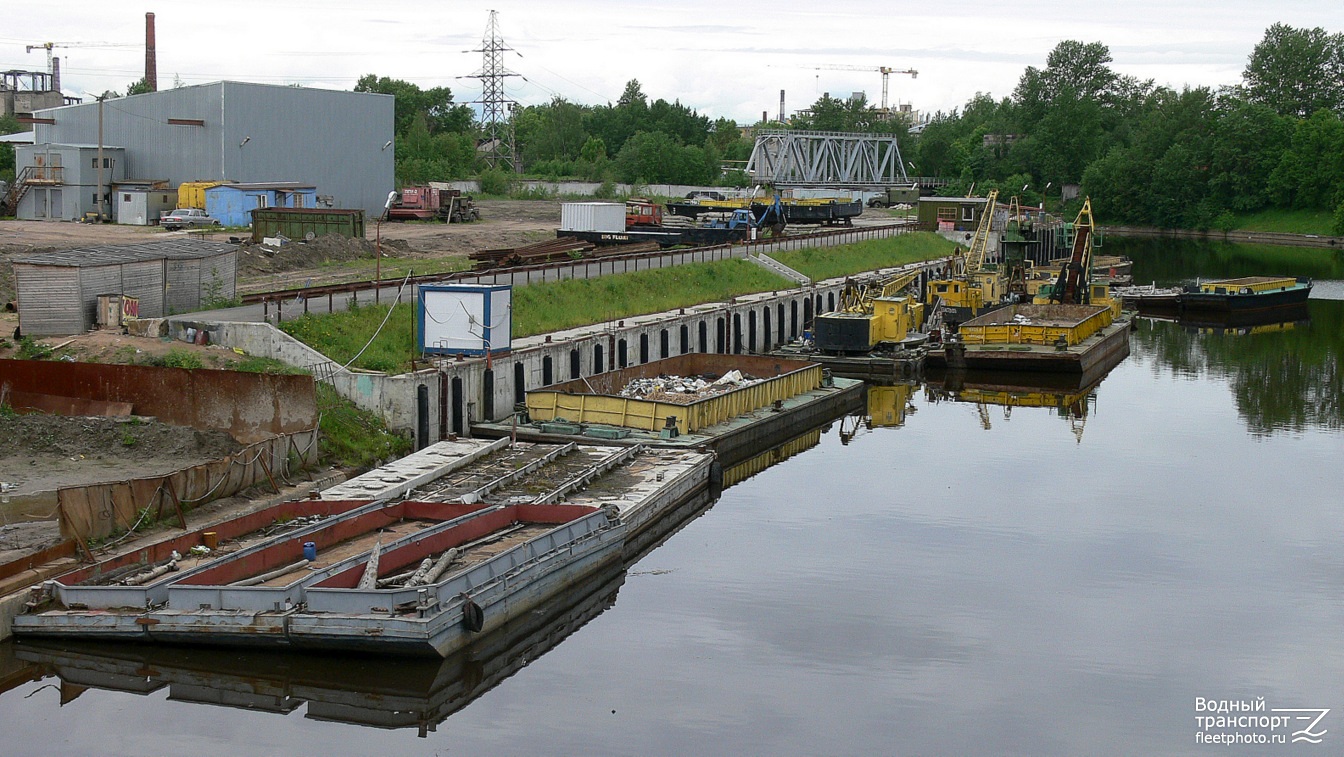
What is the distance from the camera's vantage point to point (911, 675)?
21078 millimetres

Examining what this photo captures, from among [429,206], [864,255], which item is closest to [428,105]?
[429,206]

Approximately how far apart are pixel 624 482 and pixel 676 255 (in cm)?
2878

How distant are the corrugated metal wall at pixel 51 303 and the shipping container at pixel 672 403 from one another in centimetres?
1119

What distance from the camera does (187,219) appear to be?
64.6 m

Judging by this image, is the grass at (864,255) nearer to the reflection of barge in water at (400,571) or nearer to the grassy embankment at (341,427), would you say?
the grassy embankment at (341,427)

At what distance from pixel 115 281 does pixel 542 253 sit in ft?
79.4

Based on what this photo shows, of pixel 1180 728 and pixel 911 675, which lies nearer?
pixel 1180 728

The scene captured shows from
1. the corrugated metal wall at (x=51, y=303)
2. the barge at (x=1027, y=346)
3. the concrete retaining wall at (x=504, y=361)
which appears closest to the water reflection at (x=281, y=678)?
the concrete retaining wall at (x=504, y=361)

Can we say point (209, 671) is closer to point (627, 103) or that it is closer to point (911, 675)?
point (911, 675)

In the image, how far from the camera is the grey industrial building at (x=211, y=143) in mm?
69188

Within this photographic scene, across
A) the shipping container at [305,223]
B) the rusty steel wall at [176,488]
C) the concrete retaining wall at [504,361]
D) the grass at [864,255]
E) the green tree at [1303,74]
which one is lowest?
the rusty steel wall at [176,488]

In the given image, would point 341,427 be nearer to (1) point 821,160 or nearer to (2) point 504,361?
(2) point 504,361

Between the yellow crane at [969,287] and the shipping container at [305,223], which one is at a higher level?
the shipping container at [305,223]

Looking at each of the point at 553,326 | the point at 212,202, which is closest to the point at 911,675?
the point at 553,326
